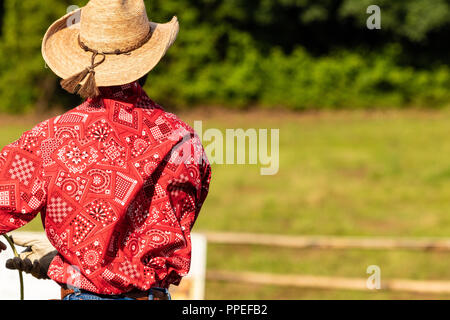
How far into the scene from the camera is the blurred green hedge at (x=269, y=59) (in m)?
17.1

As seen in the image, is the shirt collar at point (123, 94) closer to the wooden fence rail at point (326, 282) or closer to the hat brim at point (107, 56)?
the hat brim at point (107, 56)

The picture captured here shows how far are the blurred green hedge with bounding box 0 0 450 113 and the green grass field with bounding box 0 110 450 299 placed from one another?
5.48 ft

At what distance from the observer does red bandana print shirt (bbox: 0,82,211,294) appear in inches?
97.7

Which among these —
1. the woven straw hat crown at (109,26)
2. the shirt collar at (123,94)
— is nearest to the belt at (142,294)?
the shirt collar at (123,94)

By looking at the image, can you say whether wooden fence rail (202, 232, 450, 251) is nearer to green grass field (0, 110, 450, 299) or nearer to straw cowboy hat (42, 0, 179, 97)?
green grass field (0, 110, 450, 299)

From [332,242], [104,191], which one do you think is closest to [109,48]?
[104,191]

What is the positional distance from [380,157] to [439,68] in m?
6.09

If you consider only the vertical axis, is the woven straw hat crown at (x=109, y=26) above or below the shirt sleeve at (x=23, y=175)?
above

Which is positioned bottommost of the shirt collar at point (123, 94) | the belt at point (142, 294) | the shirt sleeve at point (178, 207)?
the belt at point (142, 294)

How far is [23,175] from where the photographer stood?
8.16 feet

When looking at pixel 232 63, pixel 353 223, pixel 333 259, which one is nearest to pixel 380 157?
pixel 353 223

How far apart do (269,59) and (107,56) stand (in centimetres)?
1550

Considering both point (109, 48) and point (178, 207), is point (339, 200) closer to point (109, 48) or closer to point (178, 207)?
point (178, 207)

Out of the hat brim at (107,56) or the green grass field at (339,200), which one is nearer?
the hat brim at (107,56)
